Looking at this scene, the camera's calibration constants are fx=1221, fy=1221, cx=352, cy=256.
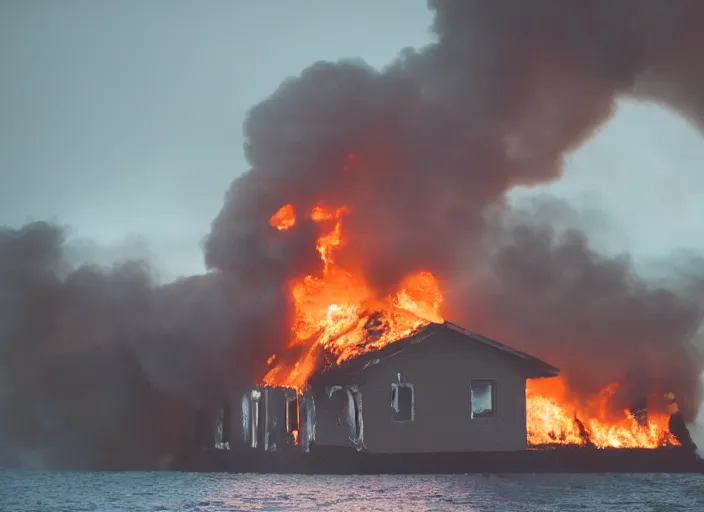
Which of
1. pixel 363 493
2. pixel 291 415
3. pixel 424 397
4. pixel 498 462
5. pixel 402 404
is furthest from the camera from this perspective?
pixel 402 404

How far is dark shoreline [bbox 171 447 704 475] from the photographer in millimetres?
45000

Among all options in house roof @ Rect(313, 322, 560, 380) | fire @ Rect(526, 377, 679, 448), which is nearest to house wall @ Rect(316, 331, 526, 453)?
house roof @ Rect(313, 322, 560, 380)

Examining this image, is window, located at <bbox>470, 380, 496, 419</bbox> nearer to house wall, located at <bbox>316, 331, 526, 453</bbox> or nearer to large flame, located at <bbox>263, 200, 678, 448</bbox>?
large flame, located at <bbox>263, 200, 678, 448</bbox>

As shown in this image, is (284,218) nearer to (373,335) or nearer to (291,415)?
(373,335)

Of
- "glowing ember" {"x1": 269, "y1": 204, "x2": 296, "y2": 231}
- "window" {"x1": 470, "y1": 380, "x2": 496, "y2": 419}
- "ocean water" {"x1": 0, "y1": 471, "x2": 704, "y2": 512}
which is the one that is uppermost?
"glowing ember" {"x1": 269, "y1": 204, "x2": 296, "y2": 231}

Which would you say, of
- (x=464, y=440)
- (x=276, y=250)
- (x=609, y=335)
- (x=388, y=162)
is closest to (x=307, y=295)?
(x=276, y=250)

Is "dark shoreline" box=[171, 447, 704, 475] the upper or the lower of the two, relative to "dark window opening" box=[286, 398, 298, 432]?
lower

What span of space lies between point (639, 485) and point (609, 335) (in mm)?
15952

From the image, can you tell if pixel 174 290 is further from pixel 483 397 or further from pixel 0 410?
pixel 483 397

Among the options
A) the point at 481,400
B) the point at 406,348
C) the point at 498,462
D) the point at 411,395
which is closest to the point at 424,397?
the point at 406,348

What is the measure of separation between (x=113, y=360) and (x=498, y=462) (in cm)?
2012

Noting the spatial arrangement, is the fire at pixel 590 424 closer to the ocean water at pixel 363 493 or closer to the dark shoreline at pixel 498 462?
the dark shoreline at pixel 498 462

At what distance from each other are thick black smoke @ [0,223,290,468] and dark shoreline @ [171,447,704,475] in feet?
23.6

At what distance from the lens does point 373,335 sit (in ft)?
155
